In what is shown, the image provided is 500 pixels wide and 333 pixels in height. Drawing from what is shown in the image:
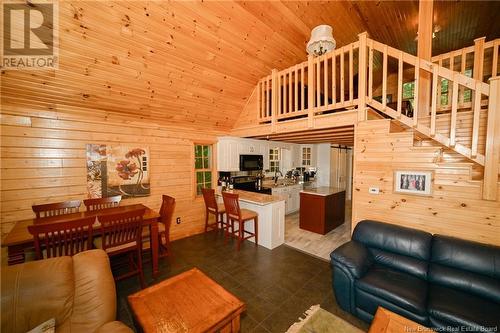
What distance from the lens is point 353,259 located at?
6.91ft

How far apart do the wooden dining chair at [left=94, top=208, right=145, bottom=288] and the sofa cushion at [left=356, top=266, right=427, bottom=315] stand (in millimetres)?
2717

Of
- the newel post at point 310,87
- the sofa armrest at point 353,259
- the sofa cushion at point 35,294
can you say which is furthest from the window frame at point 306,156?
the sofa cushion at point 35,294

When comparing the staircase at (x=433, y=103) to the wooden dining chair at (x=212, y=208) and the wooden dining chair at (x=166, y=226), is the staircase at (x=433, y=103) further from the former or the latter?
the wooden dining chair at (x=166, y=226)

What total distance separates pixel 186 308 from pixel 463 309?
226cm

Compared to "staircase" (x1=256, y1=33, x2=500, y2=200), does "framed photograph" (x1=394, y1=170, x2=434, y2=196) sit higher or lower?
lower

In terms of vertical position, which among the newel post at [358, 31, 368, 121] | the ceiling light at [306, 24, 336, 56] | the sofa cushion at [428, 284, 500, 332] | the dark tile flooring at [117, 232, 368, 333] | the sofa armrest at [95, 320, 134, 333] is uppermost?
the ceiling light at [306, 24, 336, 56]

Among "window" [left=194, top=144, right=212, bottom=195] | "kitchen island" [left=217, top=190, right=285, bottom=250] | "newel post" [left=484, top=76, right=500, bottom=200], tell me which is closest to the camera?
"newel post" [left=484, top=76, right=500, bottom=200]

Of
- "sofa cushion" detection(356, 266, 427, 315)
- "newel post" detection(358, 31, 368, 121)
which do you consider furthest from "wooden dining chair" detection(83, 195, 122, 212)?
"newel post" detection(358, 31, 368, 121)

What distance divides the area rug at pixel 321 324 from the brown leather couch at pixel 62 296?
5.19 feet

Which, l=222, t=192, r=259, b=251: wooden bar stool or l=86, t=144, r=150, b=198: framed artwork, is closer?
l=86, t=144, r=150, b=198: framed artwork

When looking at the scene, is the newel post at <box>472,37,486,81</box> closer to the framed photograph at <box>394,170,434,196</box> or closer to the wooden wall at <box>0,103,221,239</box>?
the framed photograph at <box>394,170,434,196</box>

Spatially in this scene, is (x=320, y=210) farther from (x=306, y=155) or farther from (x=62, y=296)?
(x=62, y=296)

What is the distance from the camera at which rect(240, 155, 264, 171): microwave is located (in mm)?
4976

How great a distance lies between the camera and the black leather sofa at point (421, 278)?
157cm
